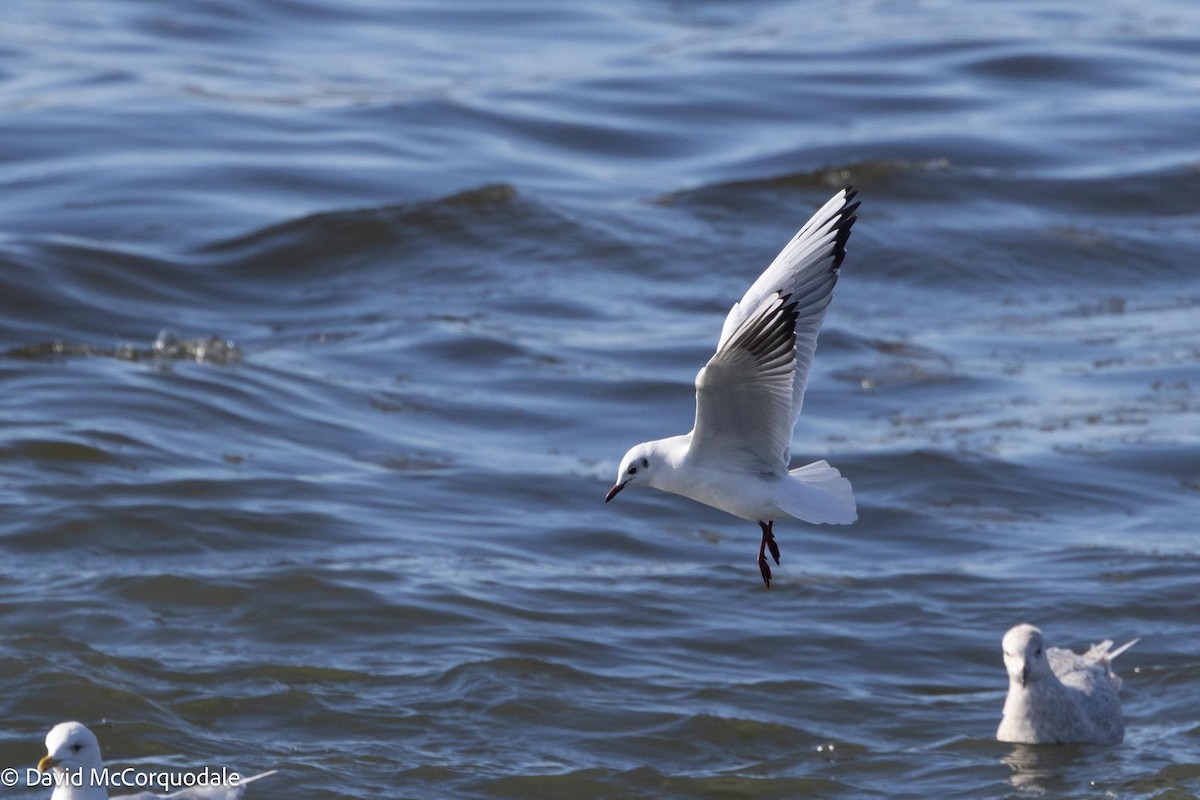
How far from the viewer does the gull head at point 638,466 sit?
292 inches

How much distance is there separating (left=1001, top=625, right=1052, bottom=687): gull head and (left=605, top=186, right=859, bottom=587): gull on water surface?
6.66 ft

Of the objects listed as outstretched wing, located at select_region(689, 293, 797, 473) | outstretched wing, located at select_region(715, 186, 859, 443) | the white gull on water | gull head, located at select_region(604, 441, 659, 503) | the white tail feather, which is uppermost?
outstretched wing, located at select_region(715, 186, 859, 443)

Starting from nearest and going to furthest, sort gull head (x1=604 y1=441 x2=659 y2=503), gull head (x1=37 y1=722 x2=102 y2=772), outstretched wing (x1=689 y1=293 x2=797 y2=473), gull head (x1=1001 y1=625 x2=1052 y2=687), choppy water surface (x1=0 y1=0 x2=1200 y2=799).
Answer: outstretched wing (x1=689 y1=293 x2=797 y2=473) → gull head (x1=37 y1=722 x2=102 y2=772) → gull head (x1=604 y1=441 x2=659 y2=503) → gull head (x1=1001 y1=625 x2=1052 y2=687) → choppy water surface (x1=0 y1=0 x2=1200 y2=799)

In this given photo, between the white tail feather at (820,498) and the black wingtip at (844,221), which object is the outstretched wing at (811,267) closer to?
the black wingtip at (844,221)

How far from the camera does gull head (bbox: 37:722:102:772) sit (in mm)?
6855

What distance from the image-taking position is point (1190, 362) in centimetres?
1527

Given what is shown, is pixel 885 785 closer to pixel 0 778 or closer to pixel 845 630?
pixel 845 630

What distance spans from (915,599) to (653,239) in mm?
7373

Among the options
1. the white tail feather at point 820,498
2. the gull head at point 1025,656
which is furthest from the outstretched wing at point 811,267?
the gull head at point 1025,656

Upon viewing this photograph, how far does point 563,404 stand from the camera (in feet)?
47.2

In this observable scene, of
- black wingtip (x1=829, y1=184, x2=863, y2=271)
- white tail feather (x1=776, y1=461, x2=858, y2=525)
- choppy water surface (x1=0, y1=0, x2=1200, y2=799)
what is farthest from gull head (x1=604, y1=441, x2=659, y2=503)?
choppy water surface (x1=0, y1=0, x2=1200, y2=799)

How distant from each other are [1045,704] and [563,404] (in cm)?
598

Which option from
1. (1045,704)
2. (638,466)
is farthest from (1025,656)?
(638,466)

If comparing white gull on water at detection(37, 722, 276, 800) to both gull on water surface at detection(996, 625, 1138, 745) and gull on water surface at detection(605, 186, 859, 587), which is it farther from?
gull on water surface at detection(996, 625, 1138, 745)
